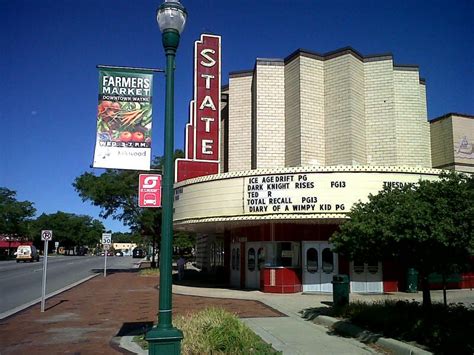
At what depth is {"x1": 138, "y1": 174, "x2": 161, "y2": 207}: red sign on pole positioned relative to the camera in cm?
808

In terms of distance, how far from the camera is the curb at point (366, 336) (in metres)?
8.88

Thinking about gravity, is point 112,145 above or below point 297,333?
above

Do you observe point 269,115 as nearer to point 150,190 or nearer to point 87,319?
point 87,319

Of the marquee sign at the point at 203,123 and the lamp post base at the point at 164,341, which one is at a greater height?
the marquee sign at the point at 203,123

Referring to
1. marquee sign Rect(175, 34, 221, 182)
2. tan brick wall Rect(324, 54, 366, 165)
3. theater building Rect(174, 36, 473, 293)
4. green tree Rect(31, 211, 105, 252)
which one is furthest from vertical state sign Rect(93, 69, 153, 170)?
green tree Rect(31, 211, 105, 252)

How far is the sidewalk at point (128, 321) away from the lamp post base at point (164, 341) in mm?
3912

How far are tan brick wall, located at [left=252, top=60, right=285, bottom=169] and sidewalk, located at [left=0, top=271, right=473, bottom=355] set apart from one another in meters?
7.91

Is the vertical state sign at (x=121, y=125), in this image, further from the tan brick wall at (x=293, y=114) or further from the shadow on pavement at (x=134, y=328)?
the tan brick wall at (x=293, y=114)

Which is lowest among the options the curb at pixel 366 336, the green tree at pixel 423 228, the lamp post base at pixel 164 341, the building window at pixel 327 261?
the curb at pixel 366 336

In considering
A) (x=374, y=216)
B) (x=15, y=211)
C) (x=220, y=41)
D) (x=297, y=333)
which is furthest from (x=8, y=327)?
(x=15, y=211)

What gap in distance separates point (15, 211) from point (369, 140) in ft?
210

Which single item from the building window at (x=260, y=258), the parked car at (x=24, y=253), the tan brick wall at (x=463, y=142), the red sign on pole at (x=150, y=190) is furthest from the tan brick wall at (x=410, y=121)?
the parked car at (x=24, y=253)

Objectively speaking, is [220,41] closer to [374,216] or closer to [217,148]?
[217,148]

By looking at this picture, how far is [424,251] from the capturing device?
10180 millimetres
